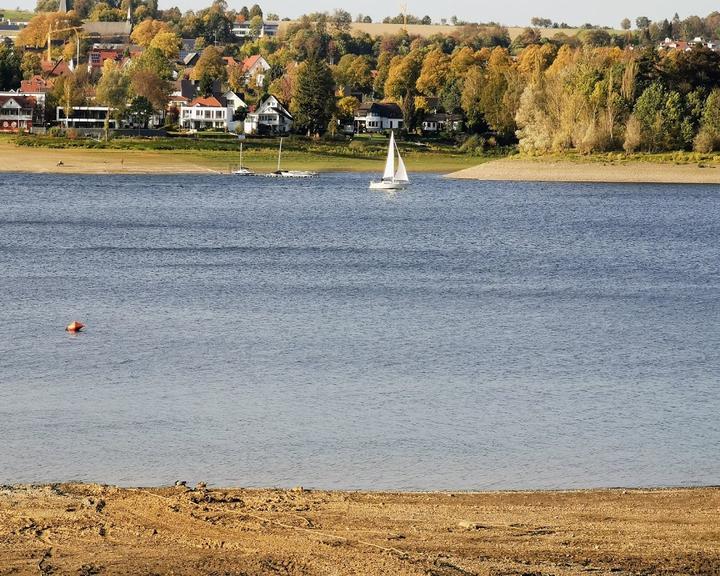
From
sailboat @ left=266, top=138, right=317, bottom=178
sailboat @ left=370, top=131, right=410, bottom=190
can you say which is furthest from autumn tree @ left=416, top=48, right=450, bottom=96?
sailboat @ left=370, top=131, right=410, bottom=190

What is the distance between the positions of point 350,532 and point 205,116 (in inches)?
4906

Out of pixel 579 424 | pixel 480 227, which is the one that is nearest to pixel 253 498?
pixel 579 424

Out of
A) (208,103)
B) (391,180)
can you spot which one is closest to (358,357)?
(391,180)

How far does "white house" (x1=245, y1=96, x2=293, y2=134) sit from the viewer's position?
427 feet

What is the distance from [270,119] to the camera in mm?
132875

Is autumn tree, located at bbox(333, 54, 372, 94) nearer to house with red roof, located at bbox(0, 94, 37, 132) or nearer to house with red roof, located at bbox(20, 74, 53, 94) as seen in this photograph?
house with red roof, located at bbox(20, 74, 53, 94)

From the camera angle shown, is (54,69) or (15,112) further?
(54,69)

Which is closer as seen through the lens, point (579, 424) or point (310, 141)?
point (579, 424)

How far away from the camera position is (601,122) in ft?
360

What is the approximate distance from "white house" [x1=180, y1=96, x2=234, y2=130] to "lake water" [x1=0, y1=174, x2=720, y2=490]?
3026 inches

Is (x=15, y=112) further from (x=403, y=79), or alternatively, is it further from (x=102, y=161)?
(x=403, y=79)

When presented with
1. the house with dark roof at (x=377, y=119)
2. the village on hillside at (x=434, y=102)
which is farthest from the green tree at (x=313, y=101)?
the house with dark roof at (x=377, y=119)

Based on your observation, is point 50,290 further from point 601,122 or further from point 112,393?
point 601,122

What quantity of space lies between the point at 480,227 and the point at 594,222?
292 inches
